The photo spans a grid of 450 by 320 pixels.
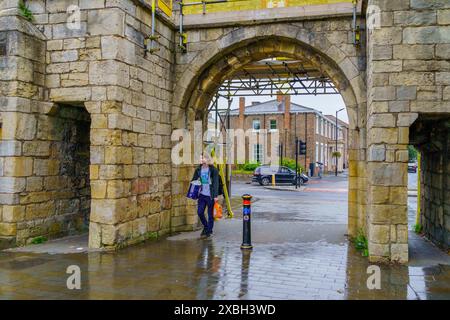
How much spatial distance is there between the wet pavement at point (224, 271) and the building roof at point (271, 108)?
110 ft

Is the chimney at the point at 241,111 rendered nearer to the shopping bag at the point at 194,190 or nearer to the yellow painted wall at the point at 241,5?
the yellow painted wall at the point at 241,5

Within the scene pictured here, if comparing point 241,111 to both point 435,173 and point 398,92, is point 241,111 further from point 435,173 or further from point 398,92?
point 398,92

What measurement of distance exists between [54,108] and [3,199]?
1758mm

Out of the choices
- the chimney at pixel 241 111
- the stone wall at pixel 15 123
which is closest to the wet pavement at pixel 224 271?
the stone wall at pixel 15 123

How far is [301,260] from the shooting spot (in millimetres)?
6637

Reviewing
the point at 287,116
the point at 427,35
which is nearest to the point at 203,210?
the point at 427,35

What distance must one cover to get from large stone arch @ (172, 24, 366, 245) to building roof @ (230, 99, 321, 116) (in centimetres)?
3213

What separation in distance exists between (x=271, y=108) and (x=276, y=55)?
110ft

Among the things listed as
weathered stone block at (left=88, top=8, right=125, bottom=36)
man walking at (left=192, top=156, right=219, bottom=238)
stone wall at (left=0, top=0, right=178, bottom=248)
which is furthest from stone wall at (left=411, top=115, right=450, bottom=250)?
weathered stone block at (left=88, top=8, right=125, bottom=36)

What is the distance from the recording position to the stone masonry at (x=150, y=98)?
6.32 metres

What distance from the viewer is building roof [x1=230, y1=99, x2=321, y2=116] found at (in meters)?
41.3

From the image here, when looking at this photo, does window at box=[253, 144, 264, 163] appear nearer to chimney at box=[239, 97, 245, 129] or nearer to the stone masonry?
chimney at box=[239, 97, 245, 129]
